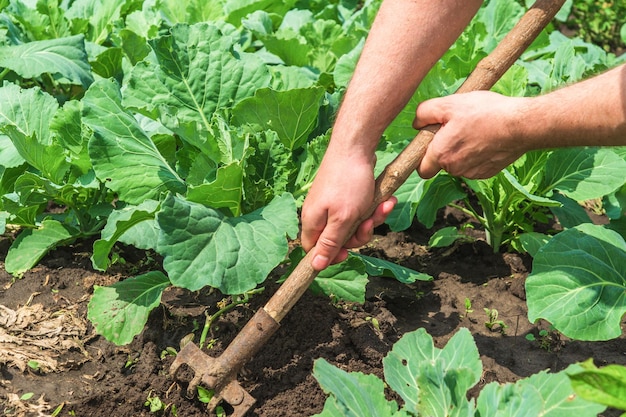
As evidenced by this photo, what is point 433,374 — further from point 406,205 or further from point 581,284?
point 406,205

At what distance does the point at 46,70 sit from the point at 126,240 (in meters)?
1.41

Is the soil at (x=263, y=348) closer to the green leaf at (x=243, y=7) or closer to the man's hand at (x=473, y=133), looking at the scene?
the man's hand at (x=473, y=133)

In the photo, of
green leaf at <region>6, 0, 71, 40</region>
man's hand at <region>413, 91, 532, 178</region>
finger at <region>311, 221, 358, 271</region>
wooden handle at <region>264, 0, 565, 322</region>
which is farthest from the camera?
green leaf at <region>6, 0, 71, 40</region>

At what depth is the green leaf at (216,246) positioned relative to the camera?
2.64m

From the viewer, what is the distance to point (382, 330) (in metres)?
3.19

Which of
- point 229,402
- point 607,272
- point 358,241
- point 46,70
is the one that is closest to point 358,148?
point 358,241

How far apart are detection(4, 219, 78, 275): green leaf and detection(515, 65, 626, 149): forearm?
221cm

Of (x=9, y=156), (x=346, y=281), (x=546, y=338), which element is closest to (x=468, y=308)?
(x=546, y=338)

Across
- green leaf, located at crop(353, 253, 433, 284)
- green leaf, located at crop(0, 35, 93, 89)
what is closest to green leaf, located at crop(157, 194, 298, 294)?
green leaf, located at crop(353, 253, 433, 284)

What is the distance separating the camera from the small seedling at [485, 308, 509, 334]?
11.0 ft

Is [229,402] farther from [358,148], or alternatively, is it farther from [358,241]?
[358,148]

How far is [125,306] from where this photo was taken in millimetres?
2979

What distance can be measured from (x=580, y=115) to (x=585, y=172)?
1352 mm

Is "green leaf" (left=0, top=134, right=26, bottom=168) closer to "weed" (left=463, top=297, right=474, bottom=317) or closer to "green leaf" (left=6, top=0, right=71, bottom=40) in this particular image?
"green leaf" (left=6, top=0, right=71, bottom=40)
